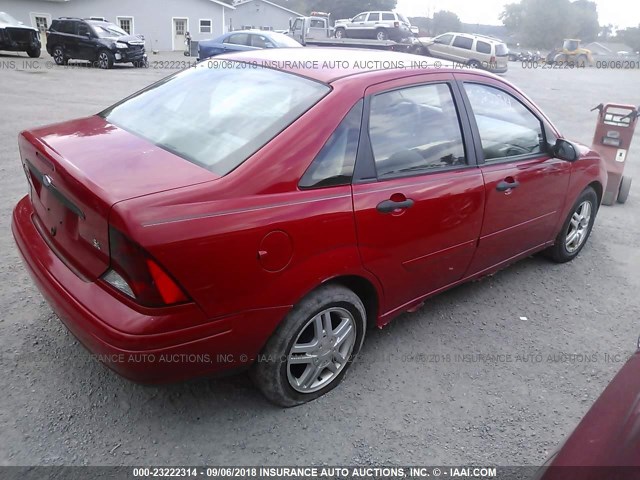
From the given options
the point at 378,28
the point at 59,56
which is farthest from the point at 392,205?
the point at 378,28

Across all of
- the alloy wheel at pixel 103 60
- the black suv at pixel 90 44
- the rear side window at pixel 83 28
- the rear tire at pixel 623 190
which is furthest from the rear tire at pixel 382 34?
the rear tire at pixel 623 190

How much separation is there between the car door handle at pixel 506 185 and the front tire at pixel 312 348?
1.28 metres

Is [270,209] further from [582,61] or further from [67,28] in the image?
[582,61]

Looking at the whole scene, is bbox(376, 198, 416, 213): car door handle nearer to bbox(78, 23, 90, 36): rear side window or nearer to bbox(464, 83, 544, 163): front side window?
bbox(464, 83, 544, 163): front side window

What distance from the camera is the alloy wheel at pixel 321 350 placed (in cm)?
261

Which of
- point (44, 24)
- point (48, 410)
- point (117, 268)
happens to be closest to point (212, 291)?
point (117, 268)

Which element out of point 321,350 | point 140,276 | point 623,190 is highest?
point 140,276

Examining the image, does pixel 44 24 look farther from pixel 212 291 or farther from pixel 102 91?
pixel 212 291

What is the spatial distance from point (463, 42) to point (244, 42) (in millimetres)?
11619

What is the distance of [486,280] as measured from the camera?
4.15 meters

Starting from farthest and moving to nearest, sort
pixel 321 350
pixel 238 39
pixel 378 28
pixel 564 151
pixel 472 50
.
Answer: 1. pixel 378 28
2. pixel 472 50
3. pixel 238 39
4. pixel 564 151
5. pixel 321 350

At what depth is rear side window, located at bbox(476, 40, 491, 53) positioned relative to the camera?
24.2 meters

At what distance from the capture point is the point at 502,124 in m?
3.54

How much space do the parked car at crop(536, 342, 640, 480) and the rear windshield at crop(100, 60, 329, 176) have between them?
65.0 inches
